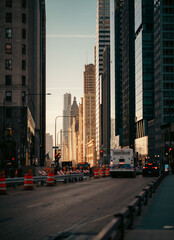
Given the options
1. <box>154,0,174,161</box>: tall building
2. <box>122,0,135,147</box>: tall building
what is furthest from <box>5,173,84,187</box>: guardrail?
<box>122,0,135,147</box>: tall building

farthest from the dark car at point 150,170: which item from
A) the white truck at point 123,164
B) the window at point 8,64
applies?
the window at point 8,64

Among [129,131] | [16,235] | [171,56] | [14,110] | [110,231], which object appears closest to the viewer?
[110,231]

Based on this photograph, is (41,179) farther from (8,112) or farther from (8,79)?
(8,79)

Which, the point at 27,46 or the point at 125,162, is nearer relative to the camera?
the point at 125,162

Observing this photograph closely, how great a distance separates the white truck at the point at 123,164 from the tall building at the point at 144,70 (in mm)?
99947

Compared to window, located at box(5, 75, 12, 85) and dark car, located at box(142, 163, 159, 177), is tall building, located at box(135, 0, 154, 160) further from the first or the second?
dark car, located at box(142, 163, 159, 177)

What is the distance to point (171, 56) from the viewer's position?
136500 mm

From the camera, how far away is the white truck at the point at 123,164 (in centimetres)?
4641

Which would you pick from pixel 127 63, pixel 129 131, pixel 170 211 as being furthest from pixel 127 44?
pixel 170 211

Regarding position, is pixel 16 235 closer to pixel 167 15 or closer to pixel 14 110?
pixel 14 110

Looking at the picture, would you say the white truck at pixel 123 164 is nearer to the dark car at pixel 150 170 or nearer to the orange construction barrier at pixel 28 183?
the dark car at pixel 150 170

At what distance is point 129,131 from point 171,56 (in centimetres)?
4163

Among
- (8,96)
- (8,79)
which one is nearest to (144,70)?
(8,79)

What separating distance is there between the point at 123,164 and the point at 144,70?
10421cm
